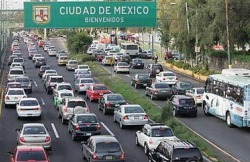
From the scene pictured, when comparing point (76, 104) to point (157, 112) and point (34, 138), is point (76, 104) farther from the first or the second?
point (34, 138)

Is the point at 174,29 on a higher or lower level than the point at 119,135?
higher

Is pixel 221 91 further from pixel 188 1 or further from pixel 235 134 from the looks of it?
pixel 188 1

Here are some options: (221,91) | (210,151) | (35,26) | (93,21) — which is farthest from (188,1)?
(210,151)

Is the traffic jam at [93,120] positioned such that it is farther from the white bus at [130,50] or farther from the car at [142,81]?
the white bus at [130,50]

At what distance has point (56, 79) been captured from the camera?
55.8 metres

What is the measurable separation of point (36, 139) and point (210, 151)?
7.84 m

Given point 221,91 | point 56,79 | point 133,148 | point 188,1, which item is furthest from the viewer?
point 188,1

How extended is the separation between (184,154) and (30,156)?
5606 mm

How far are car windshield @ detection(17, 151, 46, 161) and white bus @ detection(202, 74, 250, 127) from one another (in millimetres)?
14878

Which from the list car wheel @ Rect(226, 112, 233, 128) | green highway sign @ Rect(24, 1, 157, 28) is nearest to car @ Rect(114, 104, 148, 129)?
car wheel @ Rect(226, 112, 233, 128)

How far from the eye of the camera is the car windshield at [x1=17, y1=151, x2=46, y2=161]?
23984mm

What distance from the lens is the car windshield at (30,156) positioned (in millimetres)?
23984

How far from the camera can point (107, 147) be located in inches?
1030

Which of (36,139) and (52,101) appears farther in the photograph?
(52,101)
